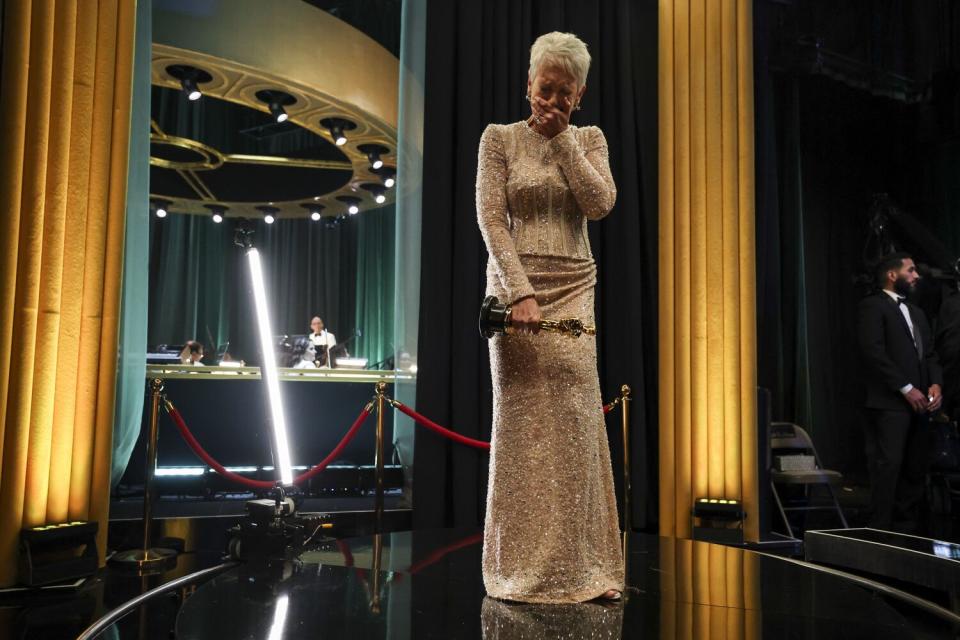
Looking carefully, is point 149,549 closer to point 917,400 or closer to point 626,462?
point 626,462

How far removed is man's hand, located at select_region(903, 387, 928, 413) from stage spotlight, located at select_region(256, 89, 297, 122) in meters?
5.37

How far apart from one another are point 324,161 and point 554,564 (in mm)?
7138

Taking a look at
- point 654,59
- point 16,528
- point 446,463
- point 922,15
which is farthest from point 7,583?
point 922,15

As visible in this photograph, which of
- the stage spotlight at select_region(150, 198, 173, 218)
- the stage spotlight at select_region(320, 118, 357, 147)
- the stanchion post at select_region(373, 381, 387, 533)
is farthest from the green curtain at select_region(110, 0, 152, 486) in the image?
the stage spotlight at select_region(150, 198, 173, 218)

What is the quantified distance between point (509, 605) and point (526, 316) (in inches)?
35.6

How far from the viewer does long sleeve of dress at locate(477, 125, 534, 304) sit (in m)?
2.52

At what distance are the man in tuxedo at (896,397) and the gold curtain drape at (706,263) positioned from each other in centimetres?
128

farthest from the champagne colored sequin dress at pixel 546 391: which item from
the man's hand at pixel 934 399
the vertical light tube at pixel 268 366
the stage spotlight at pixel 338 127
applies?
the stage spotlight at pixel 338 127

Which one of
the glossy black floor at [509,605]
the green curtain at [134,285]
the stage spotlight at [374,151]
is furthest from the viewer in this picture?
the stage spotlight at [374,151]

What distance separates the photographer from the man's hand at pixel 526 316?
2.46 meters

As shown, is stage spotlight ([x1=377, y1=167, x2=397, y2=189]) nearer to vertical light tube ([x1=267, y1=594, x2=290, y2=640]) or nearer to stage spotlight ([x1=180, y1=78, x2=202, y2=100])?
stage spotlight ([x1=180, y1=78, x2=202, y2=100])

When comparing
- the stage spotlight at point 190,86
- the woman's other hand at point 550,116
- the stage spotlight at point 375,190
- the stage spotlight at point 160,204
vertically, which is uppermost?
the stage spotlight at point 190,86

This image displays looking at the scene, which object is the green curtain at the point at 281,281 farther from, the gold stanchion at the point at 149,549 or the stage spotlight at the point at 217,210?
the gold stanchion at the point at 149,549

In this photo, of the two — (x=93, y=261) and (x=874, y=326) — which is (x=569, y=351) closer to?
(x=93, y=261)
